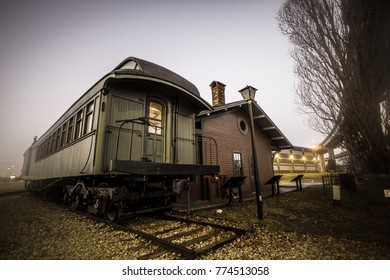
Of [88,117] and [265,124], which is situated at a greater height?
[265,124]

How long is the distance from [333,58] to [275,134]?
9124mm

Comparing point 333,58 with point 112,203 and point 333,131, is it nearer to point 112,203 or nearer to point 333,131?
point 333,131

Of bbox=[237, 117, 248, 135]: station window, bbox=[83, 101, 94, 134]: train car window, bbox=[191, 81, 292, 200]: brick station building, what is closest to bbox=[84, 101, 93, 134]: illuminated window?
bbox=[83, 101, 94, 134]: train car window

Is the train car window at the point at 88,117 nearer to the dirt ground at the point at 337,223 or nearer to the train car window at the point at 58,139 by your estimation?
the train car window at the point at 58,139

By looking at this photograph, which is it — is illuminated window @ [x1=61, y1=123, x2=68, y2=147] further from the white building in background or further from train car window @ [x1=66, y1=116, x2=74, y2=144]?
the white building in background

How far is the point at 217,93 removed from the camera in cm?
1279

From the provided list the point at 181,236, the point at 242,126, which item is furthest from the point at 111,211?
the point at 242,126

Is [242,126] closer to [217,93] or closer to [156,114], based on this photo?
[217,93]

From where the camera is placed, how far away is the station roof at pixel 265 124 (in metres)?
11.6

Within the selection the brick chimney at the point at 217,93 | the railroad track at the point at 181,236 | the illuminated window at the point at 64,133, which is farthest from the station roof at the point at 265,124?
the illuminated window at the point at 64,133

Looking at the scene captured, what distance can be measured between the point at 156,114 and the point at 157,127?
0.49 meters

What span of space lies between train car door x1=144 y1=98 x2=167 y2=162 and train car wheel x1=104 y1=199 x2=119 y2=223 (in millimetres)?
1706

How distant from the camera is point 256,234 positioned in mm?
3789
